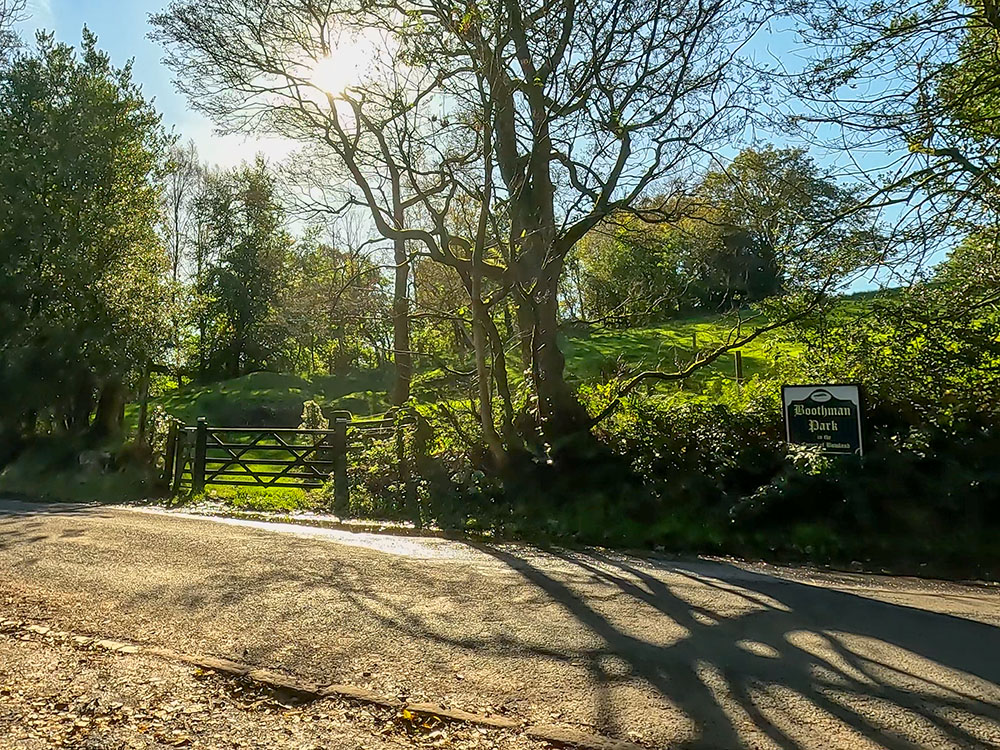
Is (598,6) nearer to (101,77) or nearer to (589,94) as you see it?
(589,94)

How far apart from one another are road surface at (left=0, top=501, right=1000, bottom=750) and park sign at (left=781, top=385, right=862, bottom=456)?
7.14 ft

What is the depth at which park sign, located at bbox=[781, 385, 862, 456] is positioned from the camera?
9484mm

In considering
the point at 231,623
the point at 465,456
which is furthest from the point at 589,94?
the point at 231,623

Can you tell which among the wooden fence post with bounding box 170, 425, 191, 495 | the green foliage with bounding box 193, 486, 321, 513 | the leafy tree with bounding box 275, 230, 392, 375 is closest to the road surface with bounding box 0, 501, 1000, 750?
the green foliage with bounding box 193, 486, 321, 513

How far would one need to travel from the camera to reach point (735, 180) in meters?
11.9

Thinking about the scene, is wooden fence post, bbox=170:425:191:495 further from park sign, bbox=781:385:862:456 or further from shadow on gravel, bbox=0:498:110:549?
park sign, bbox=781:385:862:456

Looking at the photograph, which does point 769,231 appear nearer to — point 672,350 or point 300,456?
point 672,350

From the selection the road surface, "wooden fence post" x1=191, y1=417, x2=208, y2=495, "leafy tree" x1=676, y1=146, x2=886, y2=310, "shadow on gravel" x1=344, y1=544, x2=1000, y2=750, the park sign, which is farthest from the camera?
"wooden fence post" x1=191, y1=417, x2=208, y2=495

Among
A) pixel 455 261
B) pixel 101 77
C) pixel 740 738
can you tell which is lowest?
pixel 740 738

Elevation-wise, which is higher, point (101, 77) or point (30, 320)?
point (101, 77)

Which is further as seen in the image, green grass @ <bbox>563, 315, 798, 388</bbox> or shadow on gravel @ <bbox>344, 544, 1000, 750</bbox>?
green grass @ <bbox>563, 315, 798, 388</bbox>

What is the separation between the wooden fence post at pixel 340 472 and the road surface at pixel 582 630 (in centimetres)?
455

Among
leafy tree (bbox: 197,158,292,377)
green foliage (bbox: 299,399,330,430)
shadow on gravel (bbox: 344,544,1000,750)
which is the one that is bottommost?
shadow on gravel (bbox: 344,544,1000,750)

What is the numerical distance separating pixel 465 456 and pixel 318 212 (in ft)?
19.4
